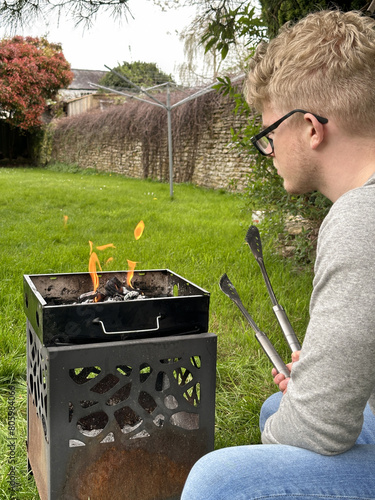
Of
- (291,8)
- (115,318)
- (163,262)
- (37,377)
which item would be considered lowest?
(163,262)

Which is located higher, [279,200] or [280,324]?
[279,200]

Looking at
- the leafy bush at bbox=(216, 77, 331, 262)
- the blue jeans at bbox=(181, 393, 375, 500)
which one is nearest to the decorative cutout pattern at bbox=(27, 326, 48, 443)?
the blue jeans at bbox=(181, 393, 375, 500)

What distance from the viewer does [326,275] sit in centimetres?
91

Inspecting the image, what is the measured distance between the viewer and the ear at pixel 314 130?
3.57ft

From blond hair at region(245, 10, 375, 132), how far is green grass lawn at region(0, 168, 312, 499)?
150cm

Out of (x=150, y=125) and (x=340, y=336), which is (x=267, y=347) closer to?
(x=340, y=336)

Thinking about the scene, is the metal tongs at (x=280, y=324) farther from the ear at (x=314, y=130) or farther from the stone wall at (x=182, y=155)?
the stone wall at (x=182, y=155)

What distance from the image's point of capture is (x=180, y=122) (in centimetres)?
1218

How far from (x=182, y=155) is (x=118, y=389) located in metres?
11.2

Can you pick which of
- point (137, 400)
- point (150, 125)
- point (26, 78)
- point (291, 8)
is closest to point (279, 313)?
point (137, 400)

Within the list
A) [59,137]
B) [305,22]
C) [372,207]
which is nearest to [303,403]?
[372,207]

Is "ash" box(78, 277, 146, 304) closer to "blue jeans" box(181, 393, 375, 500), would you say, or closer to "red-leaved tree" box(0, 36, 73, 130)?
"blue jeans" box(181, 393, 375, 500)

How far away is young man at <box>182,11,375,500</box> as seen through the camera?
88cm

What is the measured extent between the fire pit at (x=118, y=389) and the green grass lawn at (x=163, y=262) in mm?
480
